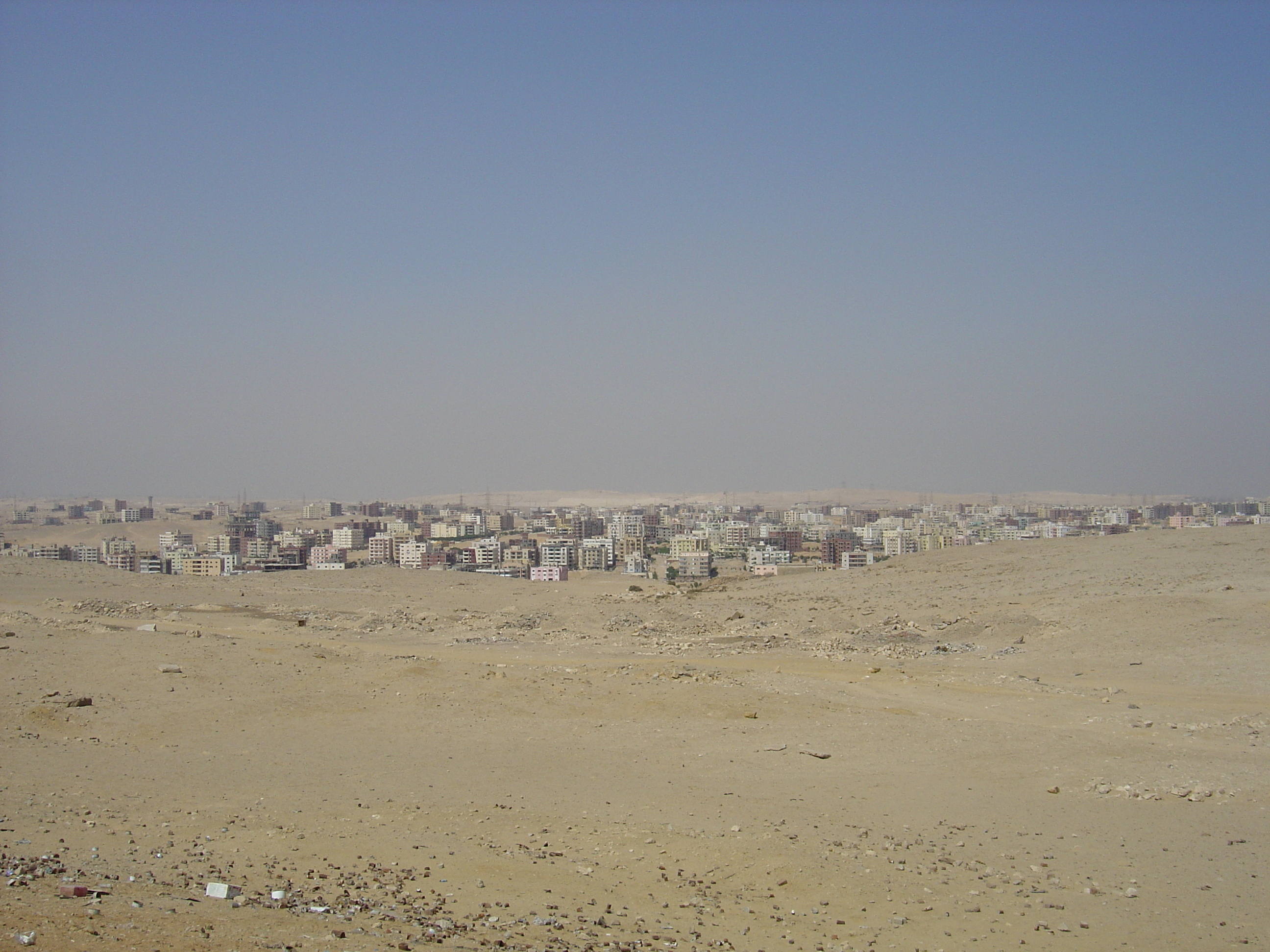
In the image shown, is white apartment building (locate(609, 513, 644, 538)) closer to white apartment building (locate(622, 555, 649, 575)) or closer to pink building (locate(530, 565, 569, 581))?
white apartment building (locate(622, 555, 649, 575))

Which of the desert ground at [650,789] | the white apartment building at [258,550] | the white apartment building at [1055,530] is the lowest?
the white apartment building at [258,550]

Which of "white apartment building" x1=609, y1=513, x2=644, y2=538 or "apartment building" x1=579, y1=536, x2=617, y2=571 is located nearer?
"apartment building" x1=579, y1=536, x2=617, y2=571

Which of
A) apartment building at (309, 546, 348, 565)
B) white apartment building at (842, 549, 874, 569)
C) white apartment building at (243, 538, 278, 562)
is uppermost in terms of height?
white apartment building at (842, 549, 874, 569)

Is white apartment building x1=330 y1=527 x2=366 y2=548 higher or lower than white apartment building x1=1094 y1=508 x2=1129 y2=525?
below

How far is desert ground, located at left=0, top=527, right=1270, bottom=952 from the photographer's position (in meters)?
8.48

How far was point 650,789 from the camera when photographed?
12.6 meters

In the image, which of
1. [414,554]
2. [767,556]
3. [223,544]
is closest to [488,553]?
[414,554]

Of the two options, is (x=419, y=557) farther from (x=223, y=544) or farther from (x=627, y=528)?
(x=627, y=528)

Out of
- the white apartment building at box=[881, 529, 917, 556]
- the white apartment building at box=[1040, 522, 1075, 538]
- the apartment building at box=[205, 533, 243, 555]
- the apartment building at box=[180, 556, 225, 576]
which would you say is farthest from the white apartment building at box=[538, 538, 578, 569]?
the white apartment building at box=[1040, 522, 1075, 538]

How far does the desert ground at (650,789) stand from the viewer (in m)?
8.48

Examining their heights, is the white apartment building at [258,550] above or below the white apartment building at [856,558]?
below

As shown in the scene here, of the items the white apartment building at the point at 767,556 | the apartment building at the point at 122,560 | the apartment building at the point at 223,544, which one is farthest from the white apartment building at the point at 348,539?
the white apartment building at the point at 767,556

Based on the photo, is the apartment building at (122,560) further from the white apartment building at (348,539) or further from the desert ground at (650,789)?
the desert ground at (650,789)

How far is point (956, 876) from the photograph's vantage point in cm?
982
